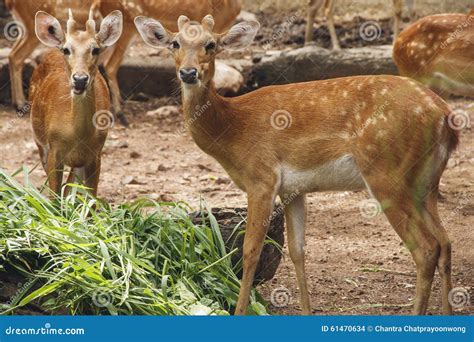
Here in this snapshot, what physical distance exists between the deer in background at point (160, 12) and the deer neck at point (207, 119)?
5.69 m

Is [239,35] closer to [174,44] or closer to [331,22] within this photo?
[174,44]

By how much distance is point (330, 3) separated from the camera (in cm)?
1330

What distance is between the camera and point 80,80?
7.35 metres

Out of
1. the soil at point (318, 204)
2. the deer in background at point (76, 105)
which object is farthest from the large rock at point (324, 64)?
the deer in background at point (76, 105)

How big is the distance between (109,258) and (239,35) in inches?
63.5

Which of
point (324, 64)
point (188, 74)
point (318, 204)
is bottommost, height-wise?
point (324, 64)

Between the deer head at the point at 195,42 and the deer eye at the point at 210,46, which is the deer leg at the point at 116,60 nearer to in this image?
the deer head at the point at 195,42

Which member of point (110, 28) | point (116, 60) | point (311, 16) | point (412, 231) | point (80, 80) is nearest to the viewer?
point (412, 231)

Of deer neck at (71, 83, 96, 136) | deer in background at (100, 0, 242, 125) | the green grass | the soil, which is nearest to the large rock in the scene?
deer in background at (100, 0, 242, 125)

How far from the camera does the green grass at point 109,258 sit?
20.3ft

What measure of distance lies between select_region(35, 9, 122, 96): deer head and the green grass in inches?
30.8

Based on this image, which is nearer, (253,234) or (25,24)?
(253,234)

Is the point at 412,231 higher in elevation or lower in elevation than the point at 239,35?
lower

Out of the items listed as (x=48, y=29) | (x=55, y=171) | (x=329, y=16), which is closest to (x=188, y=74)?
(x=55, y=171)
